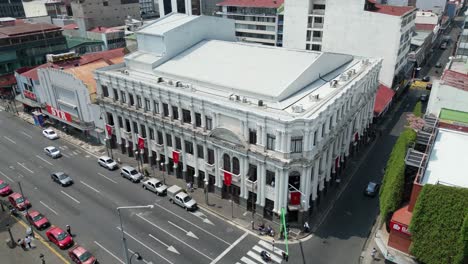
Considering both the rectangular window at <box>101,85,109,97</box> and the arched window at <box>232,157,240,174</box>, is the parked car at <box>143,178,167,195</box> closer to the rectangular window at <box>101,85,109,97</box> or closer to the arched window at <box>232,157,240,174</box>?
the arched window at <box>232,157,240,174</box>

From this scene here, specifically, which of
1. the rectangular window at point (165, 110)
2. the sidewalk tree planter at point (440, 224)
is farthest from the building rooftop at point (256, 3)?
the sidewalk tree planter at point (440, 224)

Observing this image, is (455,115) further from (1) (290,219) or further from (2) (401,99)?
(2) (401,99)

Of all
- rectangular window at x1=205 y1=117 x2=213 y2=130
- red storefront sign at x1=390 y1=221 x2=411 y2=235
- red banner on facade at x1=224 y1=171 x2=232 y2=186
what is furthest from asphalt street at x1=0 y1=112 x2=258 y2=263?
red storefront sign at x1=390 y1=221 x2=411 y2=235

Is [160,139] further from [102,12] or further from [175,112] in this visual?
[102,12]

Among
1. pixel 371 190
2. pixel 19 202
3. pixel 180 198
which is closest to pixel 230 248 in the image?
pixel 180 198

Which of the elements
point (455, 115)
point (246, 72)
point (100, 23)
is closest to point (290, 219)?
point (246, 72)
